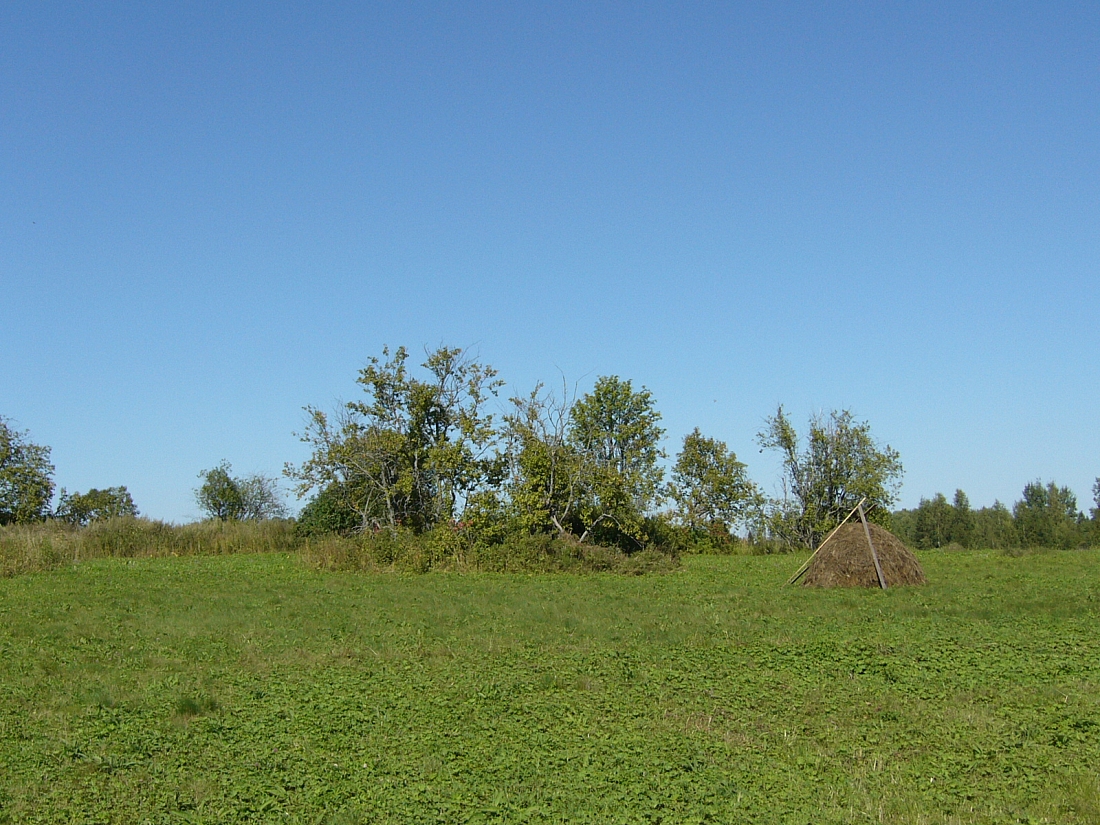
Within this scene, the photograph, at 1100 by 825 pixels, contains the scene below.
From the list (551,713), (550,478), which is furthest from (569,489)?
(551,713)

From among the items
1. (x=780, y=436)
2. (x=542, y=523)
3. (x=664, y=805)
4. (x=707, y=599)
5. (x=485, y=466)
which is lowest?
(x=664, y=805)

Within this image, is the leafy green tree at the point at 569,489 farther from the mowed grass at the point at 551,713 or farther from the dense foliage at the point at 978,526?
the dense foliage at the point at 978,526

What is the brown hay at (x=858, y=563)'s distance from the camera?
19922mm

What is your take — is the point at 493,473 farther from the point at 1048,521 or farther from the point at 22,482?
the point at 1048,521

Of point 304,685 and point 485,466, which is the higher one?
point 485,466

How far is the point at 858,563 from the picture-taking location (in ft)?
65.6

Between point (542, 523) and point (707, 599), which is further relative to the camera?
point (542, 523)

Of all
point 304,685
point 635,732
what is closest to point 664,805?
point 635,732

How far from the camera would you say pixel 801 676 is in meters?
11.0

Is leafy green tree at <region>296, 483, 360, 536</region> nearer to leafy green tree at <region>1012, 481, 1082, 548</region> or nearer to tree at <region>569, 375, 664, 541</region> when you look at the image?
tree at <region>569, 375, 664, 541</region>

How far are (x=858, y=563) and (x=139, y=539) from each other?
2376 cm

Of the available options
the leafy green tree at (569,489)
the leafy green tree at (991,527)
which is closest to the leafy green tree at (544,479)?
the leafy green tree at (569,489)

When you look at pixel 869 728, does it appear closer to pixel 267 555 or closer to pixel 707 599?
pixel 707 599

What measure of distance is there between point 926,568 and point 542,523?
11.4 meters
